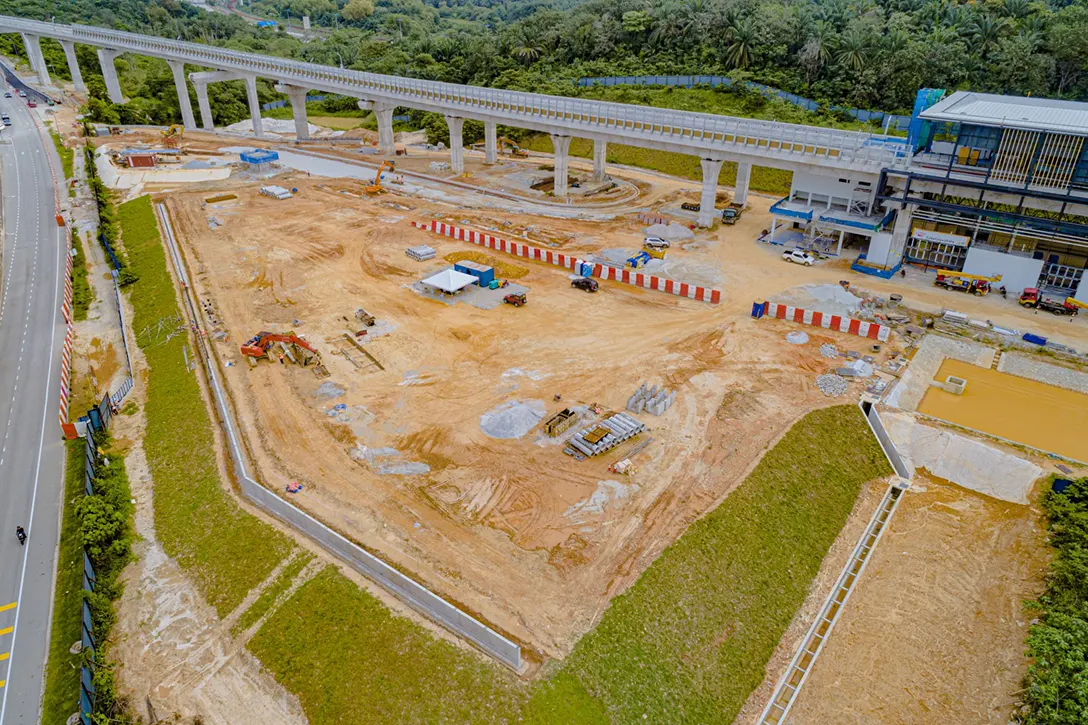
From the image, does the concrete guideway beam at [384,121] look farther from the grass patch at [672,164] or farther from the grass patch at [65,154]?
the grass patch at [65,154]

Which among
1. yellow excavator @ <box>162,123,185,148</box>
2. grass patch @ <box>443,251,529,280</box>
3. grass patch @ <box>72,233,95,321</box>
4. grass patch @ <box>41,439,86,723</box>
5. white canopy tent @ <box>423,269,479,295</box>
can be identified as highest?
yellow excavator @ <box>162,123,185,148</box>

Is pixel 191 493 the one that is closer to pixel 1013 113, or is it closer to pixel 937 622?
pixel 937 622

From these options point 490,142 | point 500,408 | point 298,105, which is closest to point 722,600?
point 500,408

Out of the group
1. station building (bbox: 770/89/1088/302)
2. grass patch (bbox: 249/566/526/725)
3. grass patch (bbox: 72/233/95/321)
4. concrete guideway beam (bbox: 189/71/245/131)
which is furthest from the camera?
concrete guideway beam (bbox: 189/71/245/131)

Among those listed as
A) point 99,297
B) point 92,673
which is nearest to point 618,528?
point 92,673

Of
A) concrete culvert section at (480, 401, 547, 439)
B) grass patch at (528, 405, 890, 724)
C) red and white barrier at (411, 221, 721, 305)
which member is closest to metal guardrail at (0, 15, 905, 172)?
red and white barrier at (411, 221, 721, 305)

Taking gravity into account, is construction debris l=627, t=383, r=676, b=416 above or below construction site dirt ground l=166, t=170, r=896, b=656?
above

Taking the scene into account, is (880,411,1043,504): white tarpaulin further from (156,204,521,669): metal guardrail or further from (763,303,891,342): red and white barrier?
(156,204,521,669): metal guardrail
